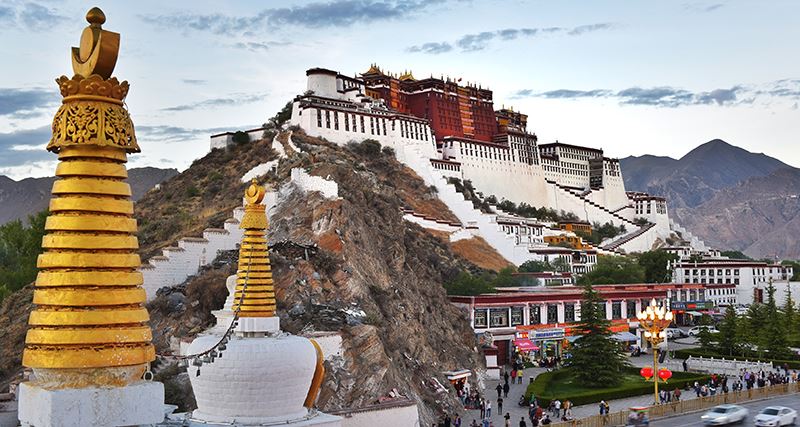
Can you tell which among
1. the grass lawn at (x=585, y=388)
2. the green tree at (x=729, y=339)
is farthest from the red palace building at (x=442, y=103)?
the grass lawn at (x=585, y=388)

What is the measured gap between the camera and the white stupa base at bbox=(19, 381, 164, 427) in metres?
11.0

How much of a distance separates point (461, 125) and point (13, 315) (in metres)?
72.6

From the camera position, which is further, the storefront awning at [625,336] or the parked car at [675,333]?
the parked car at [675,333]

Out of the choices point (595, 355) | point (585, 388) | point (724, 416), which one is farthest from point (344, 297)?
point (724, 416)

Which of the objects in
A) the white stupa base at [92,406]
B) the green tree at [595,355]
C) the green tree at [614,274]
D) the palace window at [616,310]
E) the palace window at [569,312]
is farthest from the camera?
the green tree at [614,274]

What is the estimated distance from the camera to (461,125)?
109750 millimetres

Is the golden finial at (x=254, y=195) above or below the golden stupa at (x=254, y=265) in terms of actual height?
above

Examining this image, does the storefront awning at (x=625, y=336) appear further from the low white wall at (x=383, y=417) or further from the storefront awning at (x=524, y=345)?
the low white wall at (x=383, y=417)

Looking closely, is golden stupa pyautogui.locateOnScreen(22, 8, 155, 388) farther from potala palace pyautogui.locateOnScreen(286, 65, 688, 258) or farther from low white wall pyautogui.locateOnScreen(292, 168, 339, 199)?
potala palace pyautogui.locateOnScreen(286, 65, 688, 258)

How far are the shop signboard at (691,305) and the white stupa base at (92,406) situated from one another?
70219mm

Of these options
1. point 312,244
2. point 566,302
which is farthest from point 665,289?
point 312,244

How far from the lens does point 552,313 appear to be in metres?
58.8

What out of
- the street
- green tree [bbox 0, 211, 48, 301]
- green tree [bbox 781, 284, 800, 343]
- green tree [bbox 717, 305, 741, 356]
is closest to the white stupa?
the street

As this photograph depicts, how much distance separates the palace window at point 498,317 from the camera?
54688mm
